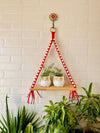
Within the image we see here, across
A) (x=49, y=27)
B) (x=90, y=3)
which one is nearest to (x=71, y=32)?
(x=49, y=27)

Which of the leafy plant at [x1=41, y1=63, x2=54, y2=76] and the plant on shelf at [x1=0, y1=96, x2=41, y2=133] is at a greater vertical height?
the leafy plant at [x1=41, y1=63, x2=54, y2=76]

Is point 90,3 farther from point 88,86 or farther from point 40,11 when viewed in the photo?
point 88,86

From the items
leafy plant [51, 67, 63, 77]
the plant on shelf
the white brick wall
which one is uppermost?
the white brick wall

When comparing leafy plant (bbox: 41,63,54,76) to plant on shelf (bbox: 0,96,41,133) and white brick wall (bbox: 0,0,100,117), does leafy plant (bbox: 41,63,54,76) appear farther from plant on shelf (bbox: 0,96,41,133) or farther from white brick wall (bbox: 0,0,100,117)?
plant on shelf (bbox: 0,96,41,133)

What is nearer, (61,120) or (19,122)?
(61,120)

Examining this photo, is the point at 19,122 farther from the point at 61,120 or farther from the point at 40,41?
the point at 40,41

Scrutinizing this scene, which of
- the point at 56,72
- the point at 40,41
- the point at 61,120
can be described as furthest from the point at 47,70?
the point at 61,120

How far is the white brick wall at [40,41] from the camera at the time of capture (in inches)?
48.3

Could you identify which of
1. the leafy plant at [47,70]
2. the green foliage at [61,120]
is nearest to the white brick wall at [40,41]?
the leafy plant at [47,70]

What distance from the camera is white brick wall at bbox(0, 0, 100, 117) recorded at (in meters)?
1.23

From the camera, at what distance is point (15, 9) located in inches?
48.2

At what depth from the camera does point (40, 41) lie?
124 centimetres

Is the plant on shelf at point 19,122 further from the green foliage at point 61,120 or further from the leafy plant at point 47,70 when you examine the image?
the leafy plant at point 47,70

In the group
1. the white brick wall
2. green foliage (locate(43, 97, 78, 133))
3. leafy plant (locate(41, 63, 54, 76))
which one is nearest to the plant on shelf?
the white brick wall
